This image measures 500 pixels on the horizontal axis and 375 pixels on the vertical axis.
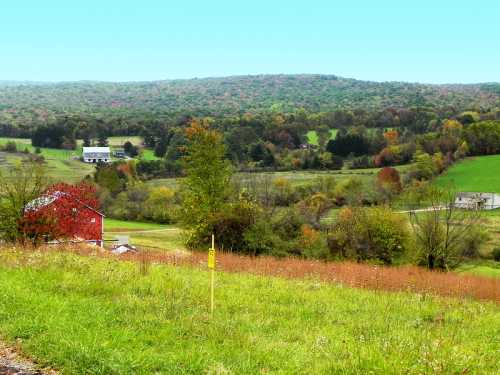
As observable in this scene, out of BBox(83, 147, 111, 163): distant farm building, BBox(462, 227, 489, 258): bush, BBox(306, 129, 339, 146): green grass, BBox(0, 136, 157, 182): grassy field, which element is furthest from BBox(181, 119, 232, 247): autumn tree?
BBox(306, 129, 339, 146): green grass

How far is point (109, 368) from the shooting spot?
22.0ft

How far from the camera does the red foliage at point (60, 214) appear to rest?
81.0 ft

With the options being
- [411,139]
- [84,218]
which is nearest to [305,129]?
[411,139]

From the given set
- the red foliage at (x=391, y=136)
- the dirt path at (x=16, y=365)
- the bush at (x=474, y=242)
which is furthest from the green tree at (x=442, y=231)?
the red foliage at (x=391, y=136)

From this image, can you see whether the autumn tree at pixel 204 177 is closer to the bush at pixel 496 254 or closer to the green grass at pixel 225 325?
the green grass at pixel 225 325

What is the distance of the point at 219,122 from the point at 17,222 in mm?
132102

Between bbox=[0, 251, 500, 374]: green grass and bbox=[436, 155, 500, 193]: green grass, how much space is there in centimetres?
7755

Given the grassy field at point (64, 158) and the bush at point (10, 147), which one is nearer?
the grassy field at point (64, 158)

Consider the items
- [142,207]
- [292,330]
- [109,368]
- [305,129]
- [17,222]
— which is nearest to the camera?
[109,368]

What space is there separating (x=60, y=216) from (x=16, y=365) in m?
20.4

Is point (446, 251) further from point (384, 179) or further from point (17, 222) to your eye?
point (384, 179)

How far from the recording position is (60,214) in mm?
26922

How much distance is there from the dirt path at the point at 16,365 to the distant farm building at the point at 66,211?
17009 mm

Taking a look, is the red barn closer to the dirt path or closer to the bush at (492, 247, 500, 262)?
the dirt path
